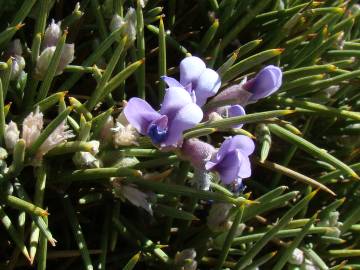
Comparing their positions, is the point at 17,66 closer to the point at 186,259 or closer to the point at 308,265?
the point at 186,259

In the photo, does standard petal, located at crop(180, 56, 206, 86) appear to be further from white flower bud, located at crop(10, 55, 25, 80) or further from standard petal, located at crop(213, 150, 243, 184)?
white flower bud, located at crop(10, 55, 25, 80)

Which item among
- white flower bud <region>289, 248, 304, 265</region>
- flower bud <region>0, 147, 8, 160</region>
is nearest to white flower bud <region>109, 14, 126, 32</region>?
flower bud <region>0, 147, 8, 160</region>

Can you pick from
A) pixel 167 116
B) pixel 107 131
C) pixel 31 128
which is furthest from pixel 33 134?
pixel 167 116

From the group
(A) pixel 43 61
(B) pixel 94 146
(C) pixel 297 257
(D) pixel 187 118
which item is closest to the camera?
(D) pixel 187 118

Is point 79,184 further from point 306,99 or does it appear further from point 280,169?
point 306,99

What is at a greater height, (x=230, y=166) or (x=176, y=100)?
(x=176, y=100)

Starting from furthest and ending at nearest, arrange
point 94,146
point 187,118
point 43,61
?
point 43,61 → point 94,146 → point 187,118

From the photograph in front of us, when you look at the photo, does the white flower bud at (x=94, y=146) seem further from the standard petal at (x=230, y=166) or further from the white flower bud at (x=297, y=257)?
the white flower bud at (x=297, y=257)
